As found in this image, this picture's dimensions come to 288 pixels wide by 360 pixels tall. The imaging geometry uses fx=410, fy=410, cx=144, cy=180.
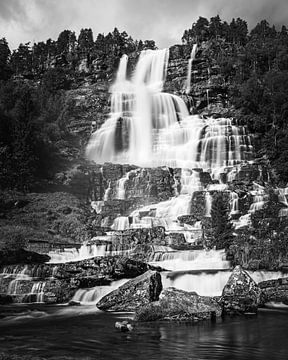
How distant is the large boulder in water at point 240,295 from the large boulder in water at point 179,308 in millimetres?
820

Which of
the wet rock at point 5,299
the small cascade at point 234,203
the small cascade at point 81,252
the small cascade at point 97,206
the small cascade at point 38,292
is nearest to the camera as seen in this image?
the wet rock at point 5,299

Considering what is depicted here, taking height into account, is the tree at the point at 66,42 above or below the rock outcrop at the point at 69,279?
above

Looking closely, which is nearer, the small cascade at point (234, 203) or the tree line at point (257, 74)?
the small cascade at point (234, 203)

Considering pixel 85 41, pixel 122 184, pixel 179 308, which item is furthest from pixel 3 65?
pixel 179 308

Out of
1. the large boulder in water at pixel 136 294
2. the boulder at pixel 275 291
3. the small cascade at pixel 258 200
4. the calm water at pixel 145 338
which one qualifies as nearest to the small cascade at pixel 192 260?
the boulder at pixel 275 291

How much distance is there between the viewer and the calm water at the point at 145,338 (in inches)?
459

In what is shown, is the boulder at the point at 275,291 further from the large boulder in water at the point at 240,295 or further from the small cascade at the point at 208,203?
the small cascade at the point at 208,203

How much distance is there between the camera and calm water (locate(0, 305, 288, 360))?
459 inches

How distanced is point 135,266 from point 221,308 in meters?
8.91

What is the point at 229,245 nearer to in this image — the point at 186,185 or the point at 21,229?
the point at 21,229

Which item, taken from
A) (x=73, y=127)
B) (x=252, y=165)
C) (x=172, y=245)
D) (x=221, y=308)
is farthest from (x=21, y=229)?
(x=73, y=127)

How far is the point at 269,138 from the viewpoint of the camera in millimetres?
67188

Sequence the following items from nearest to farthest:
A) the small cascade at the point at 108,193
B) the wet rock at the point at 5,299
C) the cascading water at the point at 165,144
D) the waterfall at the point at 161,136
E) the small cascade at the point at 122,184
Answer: the wet rock at the point at 5,299 < the cascading water at the point at 165,144 < the small cascade at the point at 122,184 < the small cascade at the point at 108,193 < the waterfall at the point at 161,136

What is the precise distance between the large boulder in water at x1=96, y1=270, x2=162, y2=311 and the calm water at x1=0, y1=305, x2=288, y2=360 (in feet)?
2.95
